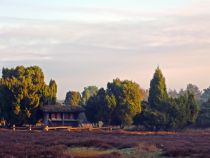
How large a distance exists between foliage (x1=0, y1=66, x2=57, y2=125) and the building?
187 centimetres

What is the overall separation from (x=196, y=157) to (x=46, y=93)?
5662cm

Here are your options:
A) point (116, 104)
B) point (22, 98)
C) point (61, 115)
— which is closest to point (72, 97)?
point (61, 115)

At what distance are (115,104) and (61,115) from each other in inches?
422

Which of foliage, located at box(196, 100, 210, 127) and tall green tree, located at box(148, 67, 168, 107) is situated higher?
tall green tree, located at box(148, 67, 168, 107)

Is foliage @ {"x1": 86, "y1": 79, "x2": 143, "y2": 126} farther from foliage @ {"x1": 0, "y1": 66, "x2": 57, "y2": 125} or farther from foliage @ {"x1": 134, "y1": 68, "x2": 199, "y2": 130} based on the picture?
foliage @ {"x1": 0, "y1": 66, "x2": 57, "y2": 125}

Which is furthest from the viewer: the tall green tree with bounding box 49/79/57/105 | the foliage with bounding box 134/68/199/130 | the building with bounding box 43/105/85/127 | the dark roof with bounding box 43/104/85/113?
the tall green tree with bounding box 49/79/57/105

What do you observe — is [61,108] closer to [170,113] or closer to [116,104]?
[116,104]

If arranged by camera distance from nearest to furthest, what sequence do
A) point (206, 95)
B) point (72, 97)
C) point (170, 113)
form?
point (170, 113), point (72, 97), point (206, 95)

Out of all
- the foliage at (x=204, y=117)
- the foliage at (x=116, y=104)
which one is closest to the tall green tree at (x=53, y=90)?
the foliage at (x=116, y=104)

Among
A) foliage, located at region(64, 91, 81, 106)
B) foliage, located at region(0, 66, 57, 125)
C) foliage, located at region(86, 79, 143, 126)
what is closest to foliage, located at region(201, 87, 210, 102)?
foliage, located at region(64, 91, 81, 106)

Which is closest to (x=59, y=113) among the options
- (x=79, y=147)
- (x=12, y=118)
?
(x=12, y=118)

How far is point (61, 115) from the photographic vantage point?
289ft

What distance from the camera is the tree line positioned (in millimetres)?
78000

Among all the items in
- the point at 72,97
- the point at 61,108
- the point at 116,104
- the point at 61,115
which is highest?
the point at 72,97
